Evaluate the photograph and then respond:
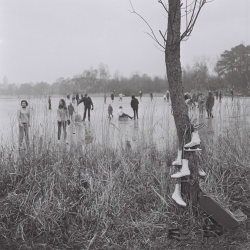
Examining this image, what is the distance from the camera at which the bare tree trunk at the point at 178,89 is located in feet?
11.8

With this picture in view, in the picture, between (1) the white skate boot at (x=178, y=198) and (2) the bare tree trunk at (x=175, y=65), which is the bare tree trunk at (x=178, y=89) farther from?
(1) the white skate boot at (x=178, y=198)

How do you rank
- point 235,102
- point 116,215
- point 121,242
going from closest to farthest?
point 121,242 < point 116,215 < point 235,102

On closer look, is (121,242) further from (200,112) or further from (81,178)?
(200,112)

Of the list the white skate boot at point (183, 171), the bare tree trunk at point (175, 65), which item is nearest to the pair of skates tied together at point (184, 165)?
the white skate boot at point (183, 171)

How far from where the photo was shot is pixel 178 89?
3.62 m

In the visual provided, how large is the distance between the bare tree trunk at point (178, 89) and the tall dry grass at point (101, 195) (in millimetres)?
265

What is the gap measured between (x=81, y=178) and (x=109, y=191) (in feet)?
1.97

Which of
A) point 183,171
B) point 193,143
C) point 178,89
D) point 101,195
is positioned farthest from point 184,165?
point 101,195

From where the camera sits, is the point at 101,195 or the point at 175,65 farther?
the point at 101,195

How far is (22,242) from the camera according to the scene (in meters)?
3.22

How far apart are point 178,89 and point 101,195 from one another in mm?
1586

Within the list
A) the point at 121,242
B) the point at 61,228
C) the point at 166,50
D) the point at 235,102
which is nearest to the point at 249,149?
the point at 235,102

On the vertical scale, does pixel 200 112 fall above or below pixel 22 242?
above

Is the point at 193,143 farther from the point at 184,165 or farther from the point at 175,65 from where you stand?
the point at 175,65
